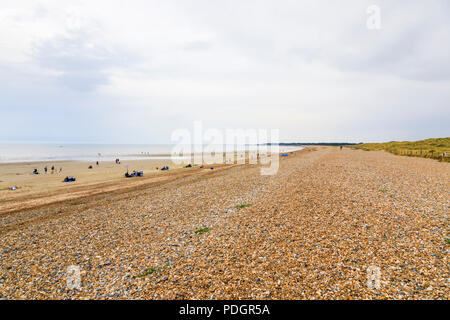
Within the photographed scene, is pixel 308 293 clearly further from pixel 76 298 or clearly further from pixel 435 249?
pixel 76 298

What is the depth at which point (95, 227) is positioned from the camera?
13.4 metres

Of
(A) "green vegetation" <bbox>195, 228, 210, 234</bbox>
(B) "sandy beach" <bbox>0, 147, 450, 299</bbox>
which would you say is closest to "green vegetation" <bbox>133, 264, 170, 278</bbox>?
(B) "sandy beach" <bbox>0, 147, 450, 299</bbox>

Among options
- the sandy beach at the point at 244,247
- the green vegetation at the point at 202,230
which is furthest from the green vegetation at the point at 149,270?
the green vegetation at the point at 202,230

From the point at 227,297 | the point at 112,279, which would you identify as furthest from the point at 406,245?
the point at 112,279

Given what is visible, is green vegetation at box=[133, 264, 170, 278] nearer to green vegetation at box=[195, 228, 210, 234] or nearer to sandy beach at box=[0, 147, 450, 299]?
sandy beach at box=[0, 147, 450, 299]

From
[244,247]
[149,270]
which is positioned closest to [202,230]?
[244,247]

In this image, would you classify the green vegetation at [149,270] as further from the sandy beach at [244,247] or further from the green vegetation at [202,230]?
the green vegetation at [202,230]

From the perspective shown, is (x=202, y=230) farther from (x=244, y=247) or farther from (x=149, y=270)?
(x=149, y=270)

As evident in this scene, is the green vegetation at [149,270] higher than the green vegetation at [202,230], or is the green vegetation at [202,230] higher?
the green vegetation at [202,230]

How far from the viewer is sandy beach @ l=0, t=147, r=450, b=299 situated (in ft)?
22.5

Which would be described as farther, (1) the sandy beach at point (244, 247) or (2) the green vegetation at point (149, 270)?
(2) the green vegetation at point (149, 270)

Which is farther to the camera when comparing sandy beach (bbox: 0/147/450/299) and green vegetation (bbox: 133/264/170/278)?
green vegetation (bbox: 133/264/170/278)

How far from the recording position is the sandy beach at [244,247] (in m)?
6.86
